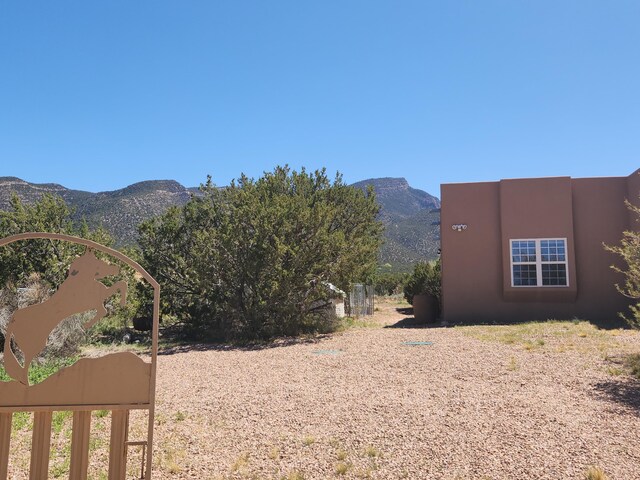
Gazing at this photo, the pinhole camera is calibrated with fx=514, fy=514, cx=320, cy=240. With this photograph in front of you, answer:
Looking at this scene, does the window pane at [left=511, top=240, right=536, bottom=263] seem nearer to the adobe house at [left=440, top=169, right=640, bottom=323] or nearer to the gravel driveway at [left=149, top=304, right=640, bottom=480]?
the adobe house at [left=440, top=169, right=640, bottom=323]

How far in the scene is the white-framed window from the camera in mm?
17578

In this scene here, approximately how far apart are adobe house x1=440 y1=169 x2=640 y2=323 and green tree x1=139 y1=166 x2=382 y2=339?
14.3 ft

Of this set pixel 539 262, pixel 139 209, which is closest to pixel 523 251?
pixel 539 262

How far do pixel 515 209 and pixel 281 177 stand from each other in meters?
8.53

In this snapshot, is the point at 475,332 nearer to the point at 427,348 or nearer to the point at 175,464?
the point at 427,348

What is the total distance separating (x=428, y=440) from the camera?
5621mm

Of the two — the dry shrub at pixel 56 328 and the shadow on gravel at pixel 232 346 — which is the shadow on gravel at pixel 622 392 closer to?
the shadow on gravel at pixel 232 346

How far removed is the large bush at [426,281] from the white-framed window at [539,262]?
5.36m

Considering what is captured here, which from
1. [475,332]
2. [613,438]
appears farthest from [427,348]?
[613,438]

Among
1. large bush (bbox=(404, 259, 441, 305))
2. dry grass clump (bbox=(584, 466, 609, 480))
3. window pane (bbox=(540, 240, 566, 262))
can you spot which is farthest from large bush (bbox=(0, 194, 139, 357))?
large bush (bbox=(404, 259, 441, 305))

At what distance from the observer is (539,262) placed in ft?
58.2

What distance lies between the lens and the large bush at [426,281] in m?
24.7

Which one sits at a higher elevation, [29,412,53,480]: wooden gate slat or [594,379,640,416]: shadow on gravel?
[29,412,53,480]: wooden gate slat

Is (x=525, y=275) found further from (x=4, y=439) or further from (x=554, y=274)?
(x=4, y=439)
